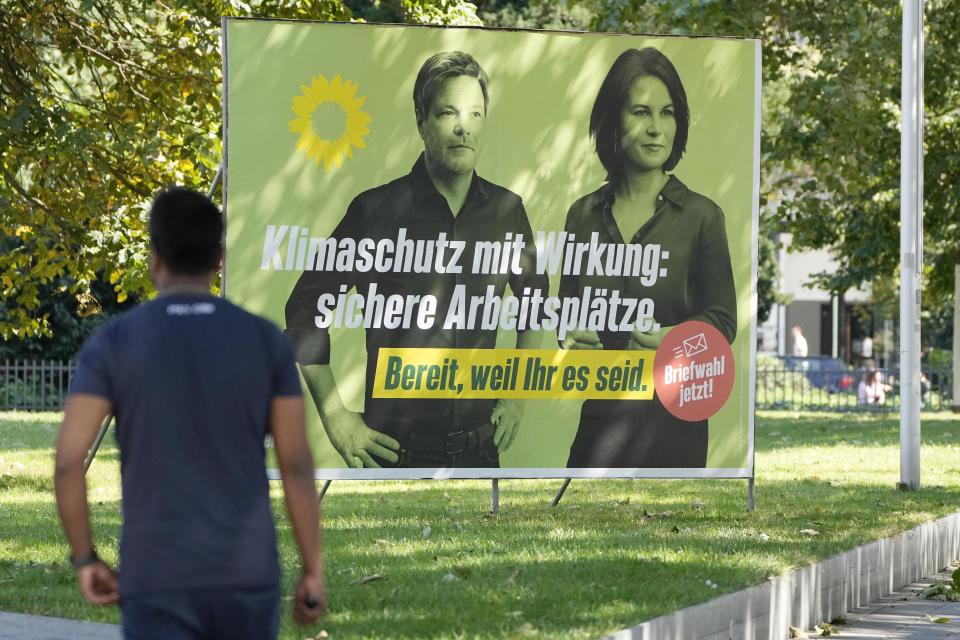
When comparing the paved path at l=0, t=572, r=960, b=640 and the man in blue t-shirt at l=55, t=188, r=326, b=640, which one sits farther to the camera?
the paved path at l=0, t=572, r=960, b=640

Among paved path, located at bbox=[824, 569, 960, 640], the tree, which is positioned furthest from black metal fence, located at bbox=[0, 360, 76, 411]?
paved path, located at bbox=[824, 569, 960, 640]

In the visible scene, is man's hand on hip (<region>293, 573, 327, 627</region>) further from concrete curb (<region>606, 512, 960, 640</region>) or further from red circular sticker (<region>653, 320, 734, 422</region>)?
red circular sticker (<region>653, 320, 734, 422</region>)

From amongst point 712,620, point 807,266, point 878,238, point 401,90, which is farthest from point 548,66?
point 807,266

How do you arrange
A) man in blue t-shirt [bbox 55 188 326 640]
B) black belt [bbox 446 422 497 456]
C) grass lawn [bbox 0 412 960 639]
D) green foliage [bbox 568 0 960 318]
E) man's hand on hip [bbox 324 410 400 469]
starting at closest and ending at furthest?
man in blue t-shirt [bbox 55 188 326 640], grass lawn [bbox 0 412 960 639], man's hand on hip [bbox 324 410 400 469], black belt [bbox 446 422 497 456], green foliage [bbox 568 0 960 318]

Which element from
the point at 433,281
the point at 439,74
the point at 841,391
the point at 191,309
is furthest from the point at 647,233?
the point at 841,391

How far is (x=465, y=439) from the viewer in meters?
11.0

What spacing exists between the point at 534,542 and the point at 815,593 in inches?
76.1

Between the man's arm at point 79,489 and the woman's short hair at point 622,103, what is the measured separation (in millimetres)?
7908

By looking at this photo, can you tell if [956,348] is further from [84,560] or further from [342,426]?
[84,560]

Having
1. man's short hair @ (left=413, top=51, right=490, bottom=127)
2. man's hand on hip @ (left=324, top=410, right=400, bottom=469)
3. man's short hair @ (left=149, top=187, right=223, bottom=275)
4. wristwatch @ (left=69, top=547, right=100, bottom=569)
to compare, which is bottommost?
wristwatch @ (left=69, top=547, right=100, bottom=569)

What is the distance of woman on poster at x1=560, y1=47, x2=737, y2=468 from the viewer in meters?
11.1

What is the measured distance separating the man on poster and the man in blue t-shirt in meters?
7.03

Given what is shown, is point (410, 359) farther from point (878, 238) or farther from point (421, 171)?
point (878, 238)

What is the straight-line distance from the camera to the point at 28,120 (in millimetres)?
13852
